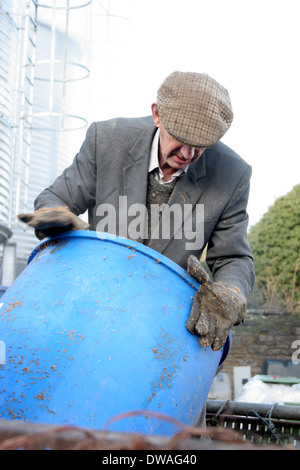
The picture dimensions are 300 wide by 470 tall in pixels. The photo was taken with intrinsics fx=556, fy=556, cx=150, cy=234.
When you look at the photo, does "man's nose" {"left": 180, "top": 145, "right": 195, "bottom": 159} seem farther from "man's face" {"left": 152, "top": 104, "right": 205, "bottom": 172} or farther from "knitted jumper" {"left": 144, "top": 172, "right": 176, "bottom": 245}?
"knitted jumper" {"left": 144, "top": 172, "right": 176, "bottom": 245}

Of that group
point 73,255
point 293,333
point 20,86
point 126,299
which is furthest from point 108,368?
point 293,333

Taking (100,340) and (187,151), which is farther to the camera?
(187,151)

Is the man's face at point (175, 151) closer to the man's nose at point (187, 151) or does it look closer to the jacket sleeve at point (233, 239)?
the man's nose at point (187, 151)

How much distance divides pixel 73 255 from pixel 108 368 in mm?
378

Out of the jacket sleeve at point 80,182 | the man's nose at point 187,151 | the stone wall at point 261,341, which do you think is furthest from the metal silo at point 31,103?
the man's nose at point 187,151

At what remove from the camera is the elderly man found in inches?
74.6

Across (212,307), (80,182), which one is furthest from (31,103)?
(212,307)

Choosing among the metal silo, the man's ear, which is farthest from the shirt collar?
the metal silo

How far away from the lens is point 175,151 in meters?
1.97

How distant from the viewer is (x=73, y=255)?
5.30ft

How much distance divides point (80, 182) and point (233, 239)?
2.10ft

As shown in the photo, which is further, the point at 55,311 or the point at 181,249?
the point at 181,249

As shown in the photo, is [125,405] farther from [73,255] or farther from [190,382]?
[73,255]

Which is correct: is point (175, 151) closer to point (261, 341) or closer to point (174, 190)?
point (174, 190)
